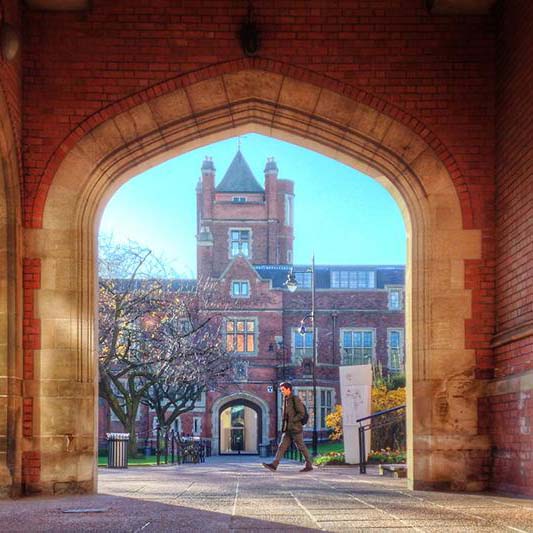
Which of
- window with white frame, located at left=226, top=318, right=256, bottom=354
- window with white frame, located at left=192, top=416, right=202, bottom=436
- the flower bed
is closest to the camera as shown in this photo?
the flower bed

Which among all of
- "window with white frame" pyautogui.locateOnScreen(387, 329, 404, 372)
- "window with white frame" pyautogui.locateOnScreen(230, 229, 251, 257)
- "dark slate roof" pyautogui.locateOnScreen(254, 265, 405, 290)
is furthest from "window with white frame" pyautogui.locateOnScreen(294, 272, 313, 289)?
"window with white frame" pyautogui.locateOnScreen(230, 229, 251, 257)

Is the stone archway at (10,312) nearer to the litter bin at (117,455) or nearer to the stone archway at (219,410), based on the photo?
the litter bin at (117,455)

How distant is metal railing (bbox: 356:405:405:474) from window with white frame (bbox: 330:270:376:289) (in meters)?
30.8

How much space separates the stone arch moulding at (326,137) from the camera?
10062 millimetres

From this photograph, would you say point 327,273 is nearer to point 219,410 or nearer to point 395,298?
point 395,298

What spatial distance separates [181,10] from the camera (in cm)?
1046

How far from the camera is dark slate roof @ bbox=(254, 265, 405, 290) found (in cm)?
5422

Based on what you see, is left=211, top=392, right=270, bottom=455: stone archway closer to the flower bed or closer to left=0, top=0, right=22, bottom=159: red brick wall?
the flower bed

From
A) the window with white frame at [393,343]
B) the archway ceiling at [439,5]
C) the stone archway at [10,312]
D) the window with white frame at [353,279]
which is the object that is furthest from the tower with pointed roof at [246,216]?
the stone archway at [10,312]

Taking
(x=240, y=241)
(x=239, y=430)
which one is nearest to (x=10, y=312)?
(x=240, y=241)

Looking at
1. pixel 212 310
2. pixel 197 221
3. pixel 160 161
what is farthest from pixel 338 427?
pixel 197 221

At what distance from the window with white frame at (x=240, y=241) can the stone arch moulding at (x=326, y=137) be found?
5007 cm

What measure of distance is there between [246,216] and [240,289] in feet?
37.8

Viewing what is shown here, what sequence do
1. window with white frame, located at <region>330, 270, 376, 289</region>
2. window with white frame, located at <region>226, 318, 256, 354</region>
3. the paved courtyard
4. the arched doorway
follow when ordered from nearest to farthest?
the paved courtyard
window with white frame, located at <region>226, 318, 256, 354</region>
window with white frame, located at <region>330, 270, 376, 289</region>
the arched doorway
